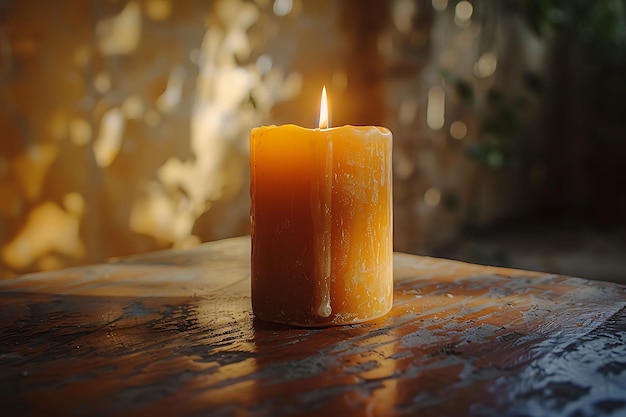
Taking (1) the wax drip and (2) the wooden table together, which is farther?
(1) the wax drip

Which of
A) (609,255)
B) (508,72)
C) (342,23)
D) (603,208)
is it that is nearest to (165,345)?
(342,23)

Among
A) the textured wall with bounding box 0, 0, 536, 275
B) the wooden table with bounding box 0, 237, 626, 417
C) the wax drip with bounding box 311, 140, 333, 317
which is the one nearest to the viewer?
the wooden table with bounding box 0, 237, 626, 417

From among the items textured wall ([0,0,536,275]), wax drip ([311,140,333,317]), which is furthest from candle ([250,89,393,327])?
textured wall ([0,0,536,275])

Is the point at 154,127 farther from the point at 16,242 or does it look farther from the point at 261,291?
the point at 261,291

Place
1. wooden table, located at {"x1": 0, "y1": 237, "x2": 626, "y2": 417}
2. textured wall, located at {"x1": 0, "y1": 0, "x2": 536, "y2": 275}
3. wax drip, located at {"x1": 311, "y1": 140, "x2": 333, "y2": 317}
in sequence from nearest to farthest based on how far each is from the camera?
1. wooden table, located at {"x1": 0, "y1": 237, "x2": 626, "y2": 417}
2. wax drip, located at {"x1": 311, "y1": 140, "x2": 333, "y2": 317}
3. textured wall, located at {"x1": 0, "y1": 0, "x2": 536, "y2": 275}

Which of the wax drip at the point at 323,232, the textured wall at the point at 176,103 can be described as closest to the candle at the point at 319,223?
the wax drip at the point at 323,232

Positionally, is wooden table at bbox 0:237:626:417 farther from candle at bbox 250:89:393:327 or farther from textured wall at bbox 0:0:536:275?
textured wall at bbox 0:0:536:275

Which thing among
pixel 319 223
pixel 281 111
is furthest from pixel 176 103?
pixel 319 223

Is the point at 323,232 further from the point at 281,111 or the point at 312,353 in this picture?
the point at 281,111
